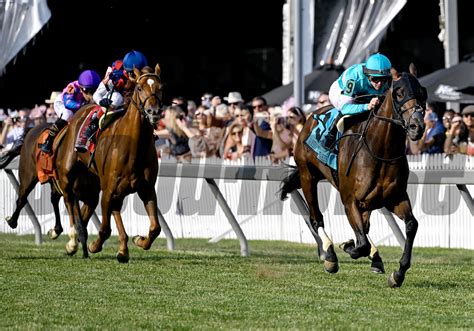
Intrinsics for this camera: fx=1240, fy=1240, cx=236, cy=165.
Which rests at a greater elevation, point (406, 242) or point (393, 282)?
point (406, 242)

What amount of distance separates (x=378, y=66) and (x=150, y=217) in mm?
2659

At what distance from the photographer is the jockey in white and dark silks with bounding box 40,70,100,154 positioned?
1284cm

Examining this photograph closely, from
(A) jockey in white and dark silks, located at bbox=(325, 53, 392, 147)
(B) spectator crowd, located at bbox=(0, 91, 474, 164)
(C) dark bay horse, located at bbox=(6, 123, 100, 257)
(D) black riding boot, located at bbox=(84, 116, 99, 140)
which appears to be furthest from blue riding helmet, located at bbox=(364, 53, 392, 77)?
(B) spectator crowd, located at bbox=(0, 91, 474, 164)

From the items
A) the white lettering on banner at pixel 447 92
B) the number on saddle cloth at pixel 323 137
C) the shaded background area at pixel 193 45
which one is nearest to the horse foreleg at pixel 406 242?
the number on saddle cloth at pixel 323 137

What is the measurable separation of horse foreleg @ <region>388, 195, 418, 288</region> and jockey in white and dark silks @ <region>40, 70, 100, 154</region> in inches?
178

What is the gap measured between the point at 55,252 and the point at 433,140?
5.04 m

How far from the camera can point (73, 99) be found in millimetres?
13078

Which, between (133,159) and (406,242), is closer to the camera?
(406,242)

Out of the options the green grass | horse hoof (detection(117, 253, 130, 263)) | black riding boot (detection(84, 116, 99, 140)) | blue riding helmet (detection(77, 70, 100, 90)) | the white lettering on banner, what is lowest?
the green grass

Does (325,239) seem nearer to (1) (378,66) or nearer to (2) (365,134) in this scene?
(2) (365,134)

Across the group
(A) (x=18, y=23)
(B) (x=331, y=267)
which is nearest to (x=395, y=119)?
(B) (x=331, y=267)

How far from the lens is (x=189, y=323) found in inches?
295

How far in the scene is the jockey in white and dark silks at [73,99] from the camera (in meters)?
12.8

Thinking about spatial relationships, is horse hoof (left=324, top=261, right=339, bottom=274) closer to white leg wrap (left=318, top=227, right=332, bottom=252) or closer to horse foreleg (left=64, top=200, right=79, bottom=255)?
white leg wrap (left=318, top=227, right=332, bottom=252)
